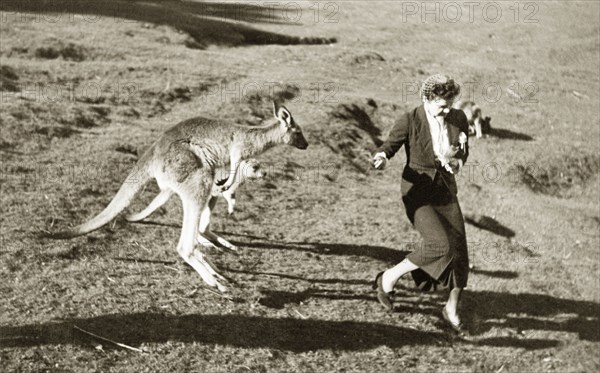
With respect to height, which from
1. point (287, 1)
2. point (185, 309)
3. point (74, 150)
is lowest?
point (185, 309)

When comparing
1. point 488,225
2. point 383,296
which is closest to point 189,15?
point 488,225

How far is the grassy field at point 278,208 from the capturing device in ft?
20.9

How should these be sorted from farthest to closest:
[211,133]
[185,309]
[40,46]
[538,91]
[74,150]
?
[538,91], [40,46], [74,150], [211,133], [185,309]

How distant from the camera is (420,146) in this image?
642cm

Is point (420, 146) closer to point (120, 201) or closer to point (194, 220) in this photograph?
point (194, 220)

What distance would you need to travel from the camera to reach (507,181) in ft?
43.0

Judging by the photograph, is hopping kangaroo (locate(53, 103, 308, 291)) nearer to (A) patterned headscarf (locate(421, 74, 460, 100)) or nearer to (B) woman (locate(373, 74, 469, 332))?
(B) woman (locate(373, 74, 469, 332))

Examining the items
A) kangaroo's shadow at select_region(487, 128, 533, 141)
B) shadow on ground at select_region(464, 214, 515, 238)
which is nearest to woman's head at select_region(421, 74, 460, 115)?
shadow on ground at select_region(464, 214, 515, 238)

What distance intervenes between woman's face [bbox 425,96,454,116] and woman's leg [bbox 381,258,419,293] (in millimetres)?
1307

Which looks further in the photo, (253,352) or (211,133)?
(211,133)

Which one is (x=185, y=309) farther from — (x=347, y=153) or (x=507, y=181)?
(x=507, y=181)

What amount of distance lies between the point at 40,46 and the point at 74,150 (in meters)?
5.01

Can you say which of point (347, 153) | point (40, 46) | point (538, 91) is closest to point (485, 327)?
point (347, 153)

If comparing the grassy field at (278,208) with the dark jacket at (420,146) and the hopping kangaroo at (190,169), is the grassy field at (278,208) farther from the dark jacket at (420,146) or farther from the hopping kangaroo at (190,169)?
the dark jacket at (420,146)
